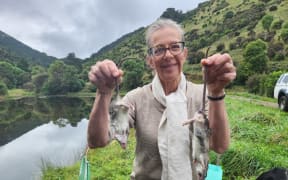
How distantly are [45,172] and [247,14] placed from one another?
75.4 meters

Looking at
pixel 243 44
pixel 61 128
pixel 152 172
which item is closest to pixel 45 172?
pixel 152 172

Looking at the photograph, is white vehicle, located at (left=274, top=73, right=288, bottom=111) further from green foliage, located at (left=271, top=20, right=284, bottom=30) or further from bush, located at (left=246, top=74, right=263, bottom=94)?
green foliage, located at (left=271, top=20, right=284, bottom=30)

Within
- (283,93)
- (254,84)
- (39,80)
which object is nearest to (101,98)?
(283,93)

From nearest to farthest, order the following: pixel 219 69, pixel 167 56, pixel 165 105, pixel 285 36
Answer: pixel 219 69
pixel 167 56
pixel 165 105
pixel 285 36

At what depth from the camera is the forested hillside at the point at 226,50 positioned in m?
9.11

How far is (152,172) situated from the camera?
254 cm

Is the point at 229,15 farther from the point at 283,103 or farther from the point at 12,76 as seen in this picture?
Result: the point at 283,103

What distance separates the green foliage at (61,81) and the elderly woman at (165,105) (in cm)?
8293

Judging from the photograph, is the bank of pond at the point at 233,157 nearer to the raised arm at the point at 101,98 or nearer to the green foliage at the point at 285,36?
the raised arm at the point at 101,98

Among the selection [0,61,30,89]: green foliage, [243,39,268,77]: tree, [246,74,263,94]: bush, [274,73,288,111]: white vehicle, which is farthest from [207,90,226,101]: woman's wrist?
[0,61,30,89]: green foliage

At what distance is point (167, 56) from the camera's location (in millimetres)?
2086

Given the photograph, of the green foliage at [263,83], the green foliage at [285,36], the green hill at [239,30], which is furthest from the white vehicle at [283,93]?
the green foliage at [285,36]

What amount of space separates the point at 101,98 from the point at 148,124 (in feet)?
2.48

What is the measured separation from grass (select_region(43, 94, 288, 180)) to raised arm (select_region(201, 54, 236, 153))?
155 inches
